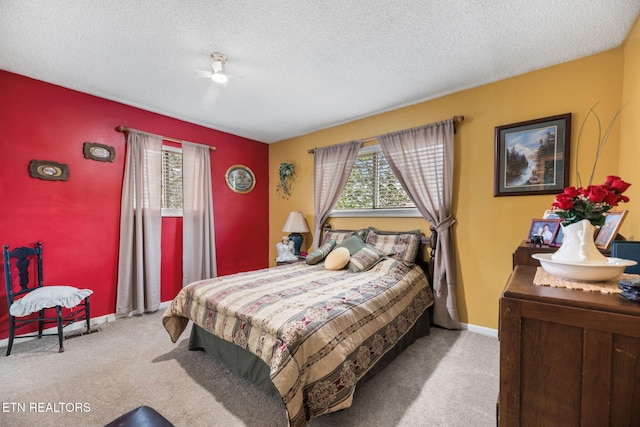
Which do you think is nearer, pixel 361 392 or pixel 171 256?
pixel 361 392

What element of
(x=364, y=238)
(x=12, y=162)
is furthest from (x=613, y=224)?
→ (x=12, y=162)

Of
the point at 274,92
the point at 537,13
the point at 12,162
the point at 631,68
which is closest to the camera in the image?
the point at 537,13

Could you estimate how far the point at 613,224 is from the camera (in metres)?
1.47

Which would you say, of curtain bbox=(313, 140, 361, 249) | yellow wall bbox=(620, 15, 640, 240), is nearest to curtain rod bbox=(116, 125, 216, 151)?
curtain bbox=(313, 140, 361, 249)

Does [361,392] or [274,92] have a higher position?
[274,92]

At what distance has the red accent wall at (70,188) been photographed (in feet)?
8.43

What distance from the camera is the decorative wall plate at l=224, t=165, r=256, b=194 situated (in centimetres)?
438

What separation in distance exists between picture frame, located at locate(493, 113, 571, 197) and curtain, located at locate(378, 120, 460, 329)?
47cm

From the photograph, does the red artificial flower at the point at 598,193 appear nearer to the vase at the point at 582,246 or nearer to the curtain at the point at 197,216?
the vase at the point at 582,246

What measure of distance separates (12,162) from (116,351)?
6.85ft

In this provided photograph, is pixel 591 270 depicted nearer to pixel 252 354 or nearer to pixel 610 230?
pixel 610 230

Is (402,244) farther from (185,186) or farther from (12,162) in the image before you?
(12,162)

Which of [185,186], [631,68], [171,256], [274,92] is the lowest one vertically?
[171,256]

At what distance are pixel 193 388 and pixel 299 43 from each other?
275 cm
